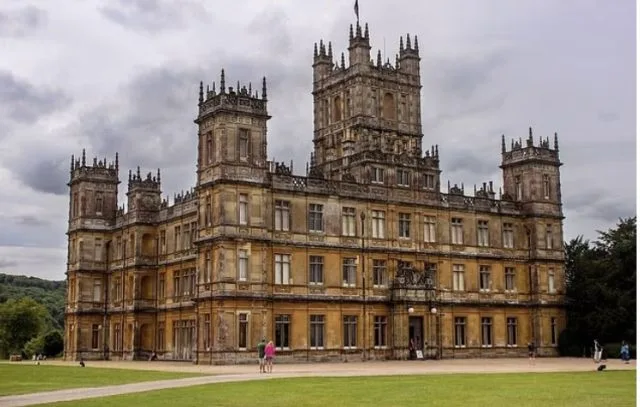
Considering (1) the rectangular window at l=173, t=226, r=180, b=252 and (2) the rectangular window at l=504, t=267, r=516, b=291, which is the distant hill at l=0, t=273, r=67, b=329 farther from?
(2) the rectangular window at l=504, t=267, r=516, b=291

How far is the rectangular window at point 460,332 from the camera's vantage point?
6059cm

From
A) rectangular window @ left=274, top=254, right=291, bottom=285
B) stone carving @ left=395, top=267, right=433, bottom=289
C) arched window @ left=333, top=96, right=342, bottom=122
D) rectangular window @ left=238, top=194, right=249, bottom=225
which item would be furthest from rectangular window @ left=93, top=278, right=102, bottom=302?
stone carving @ left=395, top=267, right=433, bottom=289

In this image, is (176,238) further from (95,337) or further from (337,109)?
(337,109)

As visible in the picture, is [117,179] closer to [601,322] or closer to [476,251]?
[476,251]

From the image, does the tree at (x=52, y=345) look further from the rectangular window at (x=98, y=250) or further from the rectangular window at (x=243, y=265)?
the rectangular window at (x=243, y=265)

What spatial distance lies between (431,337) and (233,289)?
14.8 m

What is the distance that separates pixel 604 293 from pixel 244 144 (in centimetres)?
2690

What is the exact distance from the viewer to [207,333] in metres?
51.9

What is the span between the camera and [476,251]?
62.6m

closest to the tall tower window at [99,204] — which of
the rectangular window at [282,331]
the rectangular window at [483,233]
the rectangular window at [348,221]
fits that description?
the rectangular window at [348,221]

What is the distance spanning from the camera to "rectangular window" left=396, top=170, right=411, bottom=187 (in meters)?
59.7

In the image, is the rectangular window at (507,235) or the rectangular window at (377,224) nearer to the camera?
the rectangular window at (377,224)

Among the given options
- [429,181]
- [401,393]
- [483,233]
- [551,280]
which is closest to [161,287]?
[429,181]

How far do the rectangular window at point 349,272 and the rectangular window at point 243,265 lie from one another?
7.32 meters
